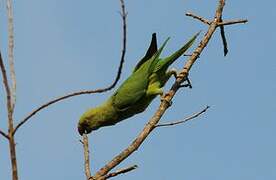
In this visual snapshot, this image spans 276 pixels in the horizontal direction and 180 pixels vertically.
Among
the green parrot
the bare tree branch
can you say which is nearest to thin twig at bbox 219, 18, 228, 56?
the green parrot

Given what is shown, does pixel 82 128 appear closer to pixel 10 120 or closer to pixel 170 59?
pixel 170 59

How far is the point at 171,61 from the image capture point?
20.6ft

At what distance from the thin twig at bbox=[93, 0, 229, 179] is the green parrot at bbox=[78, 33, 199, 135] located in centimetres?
115

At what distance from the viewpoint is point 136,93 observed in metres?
6.14

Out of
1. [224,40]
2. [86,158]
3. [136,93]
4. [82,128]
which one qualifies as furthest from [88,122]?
[86,158]

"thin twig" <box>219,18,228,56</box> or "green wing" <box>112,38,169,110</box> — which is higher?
"thin twig" <box>219,18,228,56</box>

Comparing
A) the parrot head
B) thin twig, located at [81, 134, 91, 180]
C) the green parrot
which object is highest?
the green parrot

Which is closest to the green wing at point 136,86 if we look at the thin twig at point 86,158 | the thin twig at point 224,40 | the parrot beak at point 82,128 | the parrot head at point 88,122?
the parrot head at point 88,122

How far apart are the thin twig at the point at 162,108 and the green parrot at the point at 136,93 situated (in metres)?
1.15

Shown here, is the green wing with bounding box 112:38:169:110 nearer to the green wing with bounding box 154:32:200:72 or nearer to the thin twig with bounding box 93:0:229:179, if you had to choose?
the green wing with bounding box 154:32:200:72

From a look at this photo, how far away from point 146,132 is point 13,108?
1.72 metres

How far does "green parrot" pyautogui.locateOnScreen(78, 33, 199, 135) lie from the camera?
607 centimetres

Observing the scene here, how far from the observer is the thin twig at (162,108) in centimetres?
354

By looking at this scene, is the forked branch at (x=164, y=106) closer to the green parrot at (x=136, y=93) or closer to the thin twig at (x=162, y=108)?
the thin twig at (x=162, y=108)
